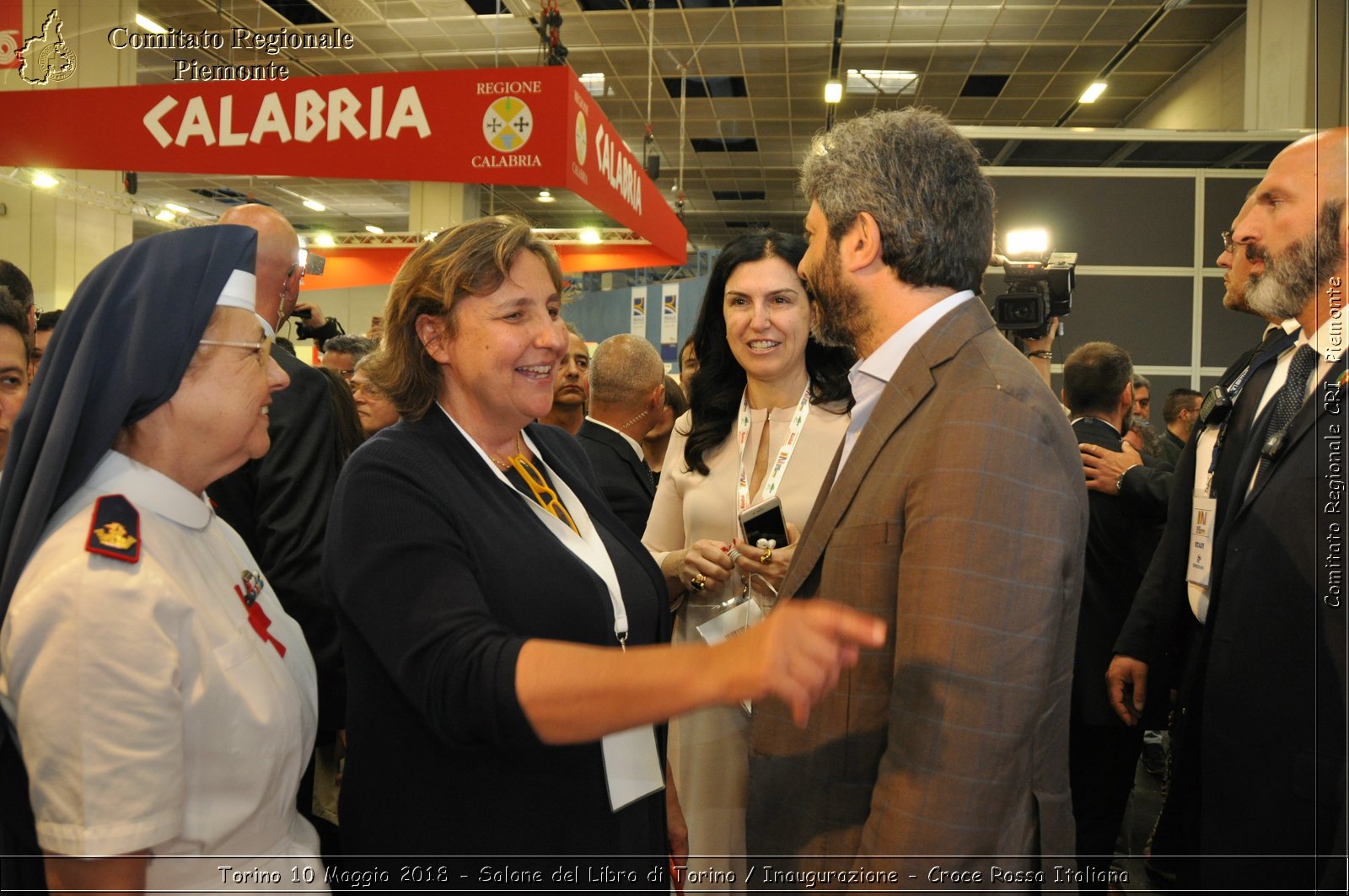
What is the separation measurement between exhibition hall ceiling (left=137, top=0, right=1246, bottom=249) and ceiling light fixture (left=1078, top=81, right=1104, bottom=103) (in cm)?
10

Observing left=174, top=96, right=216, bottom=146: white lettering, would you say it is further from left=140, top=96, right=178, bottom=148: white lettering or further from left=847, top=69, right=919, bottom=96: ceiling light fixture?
left=847, top=69, right=919, bottom=96: ceiling light fixture

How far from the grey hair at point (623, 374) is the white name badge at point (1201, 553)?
1.93 m

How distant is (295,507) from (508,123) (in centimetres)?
276

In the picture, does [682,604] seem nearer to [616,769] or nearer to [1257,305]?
[616,769]

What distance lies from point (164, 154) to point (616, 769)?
4426 millimetres

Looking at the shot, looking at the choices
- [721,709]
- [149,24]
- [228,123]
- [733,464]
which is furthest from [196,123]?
[149,24]

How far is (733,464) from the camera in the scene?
2.38 meters

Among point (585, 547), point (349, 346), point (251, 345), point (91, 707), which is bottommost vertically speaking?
Answer: point (91, 707)

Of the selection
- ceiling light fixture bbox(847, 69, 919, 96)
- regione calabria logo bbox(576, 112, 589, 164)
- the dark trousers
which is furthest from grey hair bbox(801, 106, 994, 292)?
ceiling light fixture bbox(847, 69, 919, 96)

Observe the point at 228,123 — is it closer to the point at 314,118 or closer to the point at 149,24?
the point at 314,118

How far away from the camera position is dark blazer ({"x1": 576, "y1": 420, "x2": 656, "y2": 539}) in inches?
123

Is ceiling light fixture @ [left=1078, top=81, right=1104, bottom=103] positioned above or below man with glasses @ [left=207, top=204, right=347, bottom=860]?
above

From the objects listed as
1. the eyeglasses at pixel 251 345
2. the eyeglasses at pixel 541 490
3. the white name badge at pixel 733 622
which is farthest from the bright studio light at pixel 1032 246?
the eyeglasses at pixel 251 345

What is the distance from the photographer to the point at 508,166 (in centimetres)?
445
